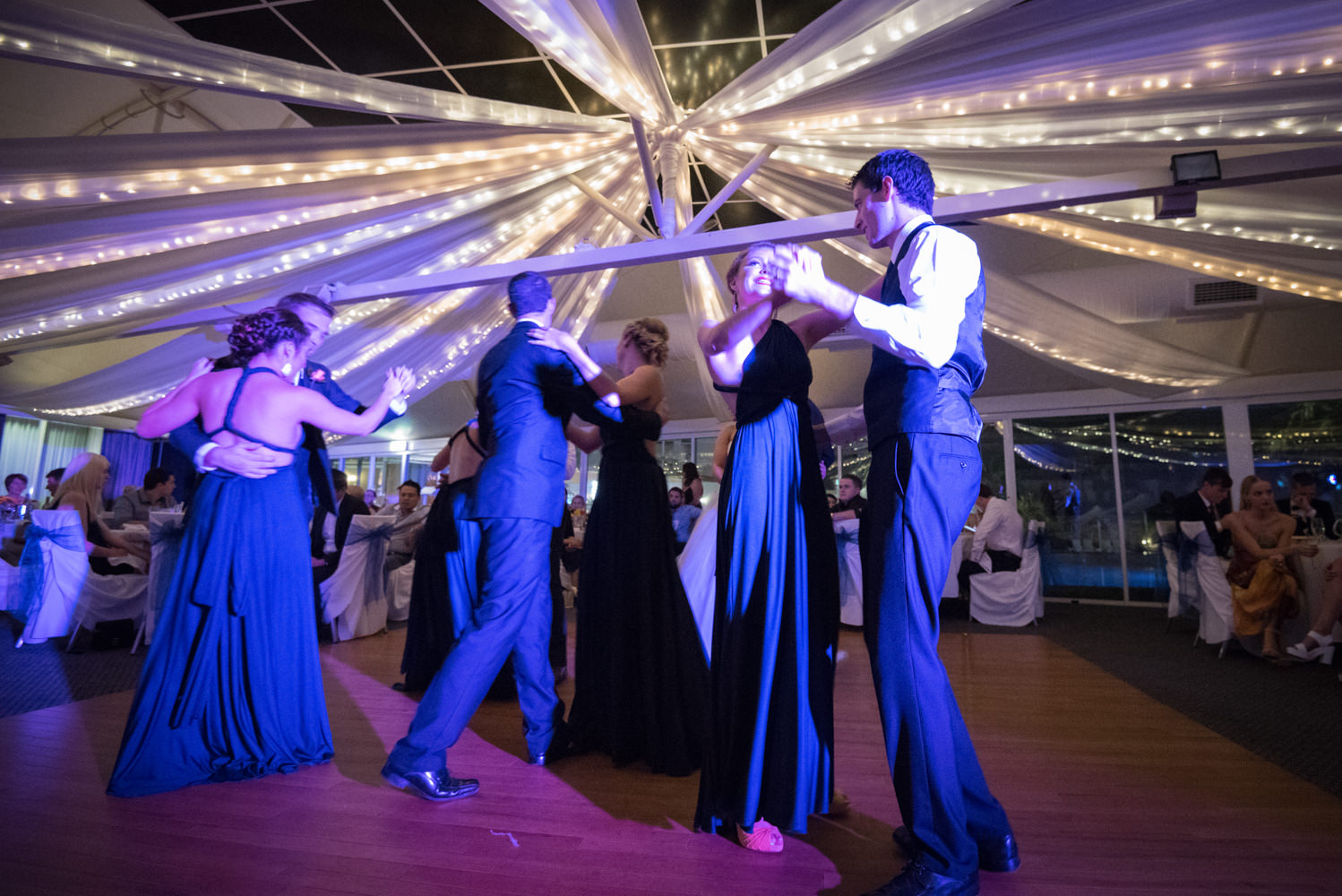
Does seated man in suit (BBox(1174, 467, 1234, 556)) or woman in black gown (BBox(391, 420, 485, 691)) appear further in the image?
seated man in suit (BBox(1174, 467, 1234, 556))

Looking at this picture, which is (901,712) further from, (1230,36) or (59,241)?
(59,241)

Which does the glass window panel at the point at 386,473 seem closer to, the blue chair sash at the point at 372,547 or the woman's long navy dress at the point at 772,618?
the blue chair sash at the point at 372,547

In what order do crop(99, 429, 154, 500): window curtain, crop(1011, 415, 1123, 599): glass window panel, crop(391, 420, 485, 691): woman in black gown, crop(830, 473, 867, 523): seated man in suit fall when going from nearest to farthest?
crop(391, 420, 485, 691): woman in black gown < crop(830, 473, 867, 523): seated man in suit < crop(1011, 415, 1123, 599): glass window panel < crop(99, 429, 154, 500): window curtain

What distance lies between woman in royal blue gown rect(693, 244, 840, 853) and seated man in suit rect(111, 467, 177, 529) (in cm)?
580

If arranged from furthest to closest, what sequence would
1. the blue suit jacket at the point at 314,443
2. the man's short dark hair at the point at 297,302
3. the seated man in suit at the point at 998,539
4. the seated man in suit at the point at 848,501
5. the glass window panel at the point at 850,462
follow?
the glass window panel at the point at 850,462 < the seated man in suit at the point at 998,539 < the seated man in suit at the point at 848,501 < the man's short dark hair at the point at 297,302 < the blue suit jacket at the point at 314,443

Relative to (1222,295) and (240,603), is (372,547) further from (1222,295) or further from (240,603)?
(1222,295)

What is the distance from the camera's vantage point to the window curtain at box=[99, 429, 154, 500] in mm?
12430

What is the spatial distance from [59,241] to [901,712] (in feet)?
11.7

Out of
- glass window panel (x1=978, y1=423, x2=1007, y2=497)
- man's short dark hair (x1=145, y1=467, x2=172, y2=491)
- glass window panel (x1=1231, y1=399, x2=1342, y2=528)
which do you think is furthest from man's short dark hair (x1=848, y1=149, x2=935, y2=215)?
glass window panel (x1=978, y1=423, x2=1007, y2=497)

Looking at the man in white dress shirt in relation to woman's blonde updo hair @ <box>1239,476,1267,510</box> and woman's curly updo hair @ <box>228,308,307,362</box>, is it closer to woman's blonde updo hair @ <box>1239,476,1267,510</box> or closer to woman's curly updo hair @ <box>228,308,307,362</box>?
woman's curly updo hair @ <box>228,308,307,362</box>

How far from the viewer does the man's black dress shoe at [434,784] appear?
6.43 feet

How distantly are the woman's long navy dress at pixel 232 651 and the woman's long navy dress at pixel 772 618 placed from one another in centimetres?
144

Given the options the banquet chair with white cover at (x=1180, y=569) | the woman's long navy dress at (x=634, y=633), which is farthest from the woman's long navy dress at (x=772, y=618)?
the banquet chair with white cover at (x=1180, y=569)

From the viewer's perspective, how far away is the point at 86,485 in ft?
15.6
